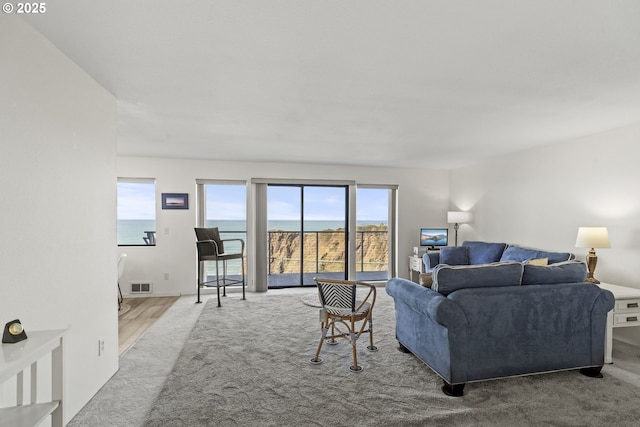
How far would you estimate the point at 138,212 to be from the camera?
572cm

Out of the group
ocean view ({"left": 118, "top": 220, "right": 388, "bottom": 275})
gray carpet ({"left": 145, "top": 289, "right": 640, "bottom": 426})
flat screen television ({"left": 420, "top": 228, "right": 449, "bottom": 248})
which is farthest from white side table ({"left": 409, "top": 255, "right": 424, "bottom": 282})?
gray carpet ({"left": 145, "top": 289, "right": 640, "bottom": 426})

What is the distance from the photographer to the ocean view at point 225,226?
Answer: 553 cm

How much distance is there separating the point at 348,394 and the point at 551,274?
75.6 inches

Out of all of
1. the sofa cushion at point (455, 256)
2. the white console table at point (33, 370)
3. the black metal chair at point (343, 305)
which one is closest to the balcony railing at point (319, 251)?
the sofa cushion at point (455, 256)

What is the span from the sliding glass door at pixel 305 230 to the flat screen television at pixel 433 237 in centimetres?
155

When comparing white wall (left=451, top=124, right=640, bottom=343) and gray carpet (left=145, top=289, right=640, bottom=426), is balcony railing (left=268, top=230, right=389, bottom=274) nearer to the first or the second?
white wall (left=451, top=124, right=640, bottom=343)

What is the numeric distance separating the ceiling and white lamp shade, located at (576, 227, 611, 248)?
1.14 meters

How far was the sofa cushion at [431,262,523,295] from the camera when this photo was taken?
248cm

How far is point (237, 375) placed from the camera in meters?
2.72

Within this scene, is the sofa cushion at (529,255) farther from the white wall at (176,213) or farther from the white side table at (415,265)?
the white wall at (176,213)

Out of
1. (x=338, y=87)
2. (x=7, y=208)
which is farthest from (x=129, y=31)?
(x=338, y=87)

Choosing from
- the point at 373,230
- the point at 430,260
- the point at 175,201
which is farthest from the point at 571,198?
the point at 175,201

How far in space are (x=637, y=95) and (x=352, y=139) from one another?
2.68 m

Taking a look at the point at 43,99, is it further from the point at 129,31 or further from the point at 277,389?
the point at 277,389
